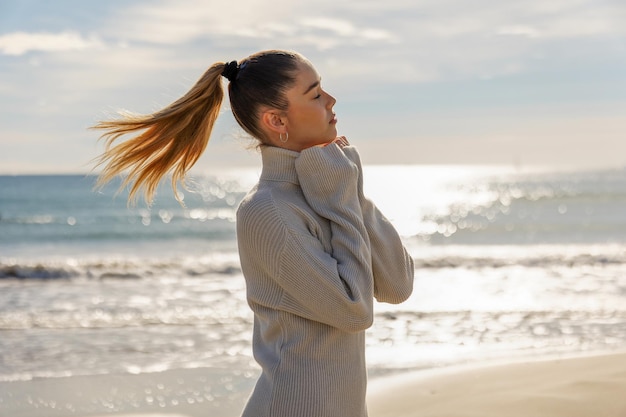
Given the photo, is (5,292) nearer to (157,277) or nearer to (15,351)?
(157,277)

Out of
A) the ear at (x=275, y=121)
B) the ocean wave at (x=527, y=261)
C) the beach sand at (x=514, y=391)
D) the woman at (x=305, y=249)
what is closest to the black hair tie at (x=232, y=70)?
the woman at (x=305, y=249)

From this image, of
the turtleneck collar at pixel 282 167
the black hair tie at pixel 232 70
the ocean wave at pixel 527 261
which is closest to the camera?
the turtleneck collar at pixel 282 167

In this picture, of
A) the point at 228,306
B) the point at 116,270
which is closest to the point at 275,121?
the point at 228,306

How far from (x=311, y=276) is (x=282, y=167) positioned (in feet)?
1.14

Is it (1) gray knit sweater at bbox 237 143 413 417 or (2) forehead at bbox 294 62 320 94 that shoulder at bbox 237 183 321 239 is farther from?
(2) forehead at bbox 294 62 320 94

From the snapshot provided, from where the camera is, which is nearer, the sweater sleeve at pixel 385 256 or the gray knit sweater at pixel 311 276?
the gray knit sweater at pixel 311 276

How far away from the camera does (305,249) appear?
209cm

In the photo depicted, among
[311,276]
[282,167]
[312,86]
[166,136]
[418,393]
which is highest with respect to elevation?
[312,86]

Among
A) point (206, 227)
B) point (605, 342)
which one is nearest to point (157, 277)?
point (605, 342)

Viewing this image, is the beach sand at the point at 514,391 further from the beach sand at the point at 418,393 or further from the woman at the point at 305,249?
the woman at the point at 305,249

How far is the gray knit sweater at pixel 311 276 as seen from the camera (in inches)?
82.4

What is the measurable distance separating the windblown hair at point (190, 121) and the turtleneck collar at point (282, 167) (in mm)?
126

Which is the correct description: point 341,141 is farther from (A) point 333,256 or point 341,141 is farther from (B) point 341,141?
(A) point 333,256

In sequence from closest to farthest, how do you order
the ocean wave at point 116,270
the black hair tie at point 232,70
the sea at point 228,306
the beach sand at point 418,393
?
1. the black hair tie at point 232,70
2. the beach sand at point 418,393
3. the sea at point 228,306
4. the ocean wave at point 116,270
